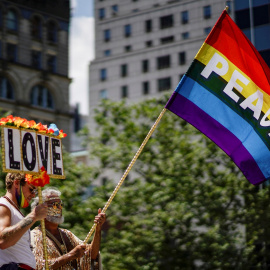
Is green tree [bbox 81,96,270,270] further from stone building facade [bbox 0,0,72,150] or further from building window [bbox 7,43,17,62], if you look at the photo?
building window [bbox 7,43,17,62]

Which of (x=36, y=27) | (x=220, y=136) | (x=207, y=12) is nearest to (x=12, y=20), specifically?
(x=36, y=27)

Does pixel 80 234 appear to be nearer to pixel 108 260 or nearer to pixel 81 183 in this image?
pixel 108 260

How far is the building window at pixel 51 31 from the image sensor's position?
51.1 meters

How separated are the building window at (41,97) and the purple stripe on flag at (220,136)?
4018 centimetres

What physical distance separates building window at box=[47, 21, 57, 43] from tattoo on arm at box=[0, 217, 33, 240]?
149ft

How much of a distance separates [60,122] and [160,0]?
53.5ft

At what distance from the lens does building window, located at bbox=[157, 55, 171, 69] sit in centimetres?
6000

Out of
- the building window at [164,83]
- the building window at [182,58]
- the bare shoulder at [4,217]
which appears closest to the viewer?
the bare shoulder at [4,217]

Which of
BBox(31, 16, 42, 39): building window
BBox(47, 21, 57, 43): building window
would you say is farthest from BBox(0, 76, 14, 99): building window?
BBox(47, 21, 57, 43): building window

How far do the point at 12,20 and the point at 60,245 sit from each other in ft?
135

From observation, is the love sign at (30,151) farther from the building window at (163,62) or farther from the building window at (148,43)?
the building window at (148,43)

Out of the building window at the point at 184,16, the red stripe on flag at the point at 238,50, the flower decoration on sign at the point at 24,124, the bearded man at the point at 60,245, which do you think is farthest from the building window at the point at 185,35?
the flower decoration on sign at the point at 24,124

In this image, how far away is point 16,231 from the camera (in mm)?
6539

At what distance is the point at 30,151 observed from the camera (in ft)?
23.3
